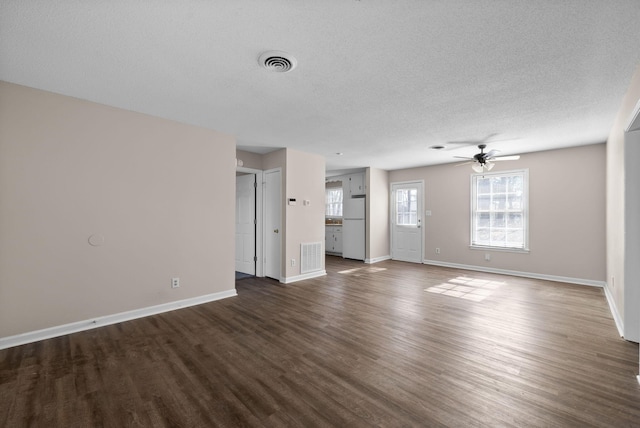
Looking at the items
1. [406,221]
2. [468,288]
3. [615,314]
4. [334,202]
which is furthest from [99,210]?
[406,221]

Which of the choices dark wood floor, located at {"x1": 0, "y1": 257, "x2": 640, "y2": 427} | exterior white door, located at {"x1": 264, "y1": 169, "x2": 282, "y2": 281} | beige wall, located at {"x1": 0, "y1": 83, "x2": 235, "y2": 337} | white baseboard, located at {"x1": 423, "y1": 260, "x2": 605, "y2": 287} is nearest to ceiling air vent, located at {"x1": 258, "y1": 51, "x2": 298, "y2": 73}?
beige wall, located at {"x1": 0, "y1": 83, "x2": 235, "y2": 337}

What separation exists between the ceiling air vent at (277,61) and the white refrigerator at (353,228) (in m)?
5.54

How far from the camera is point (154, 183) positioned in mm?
3570

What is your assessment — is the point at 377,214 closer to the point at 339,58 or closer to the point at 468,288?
the point at 468,288

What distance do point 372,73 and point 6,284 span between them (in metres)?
3.94

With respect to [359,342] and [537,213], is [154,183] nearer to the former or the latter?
[359,342]

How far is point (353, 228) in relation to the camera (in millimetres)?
7836

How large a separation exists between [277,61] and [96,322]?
339 cm

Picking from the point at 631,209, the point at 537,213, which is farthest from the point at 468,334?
the point at 537,213

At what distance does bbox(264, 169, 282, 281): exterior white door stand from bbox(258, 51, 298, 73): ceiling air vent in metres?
3.00

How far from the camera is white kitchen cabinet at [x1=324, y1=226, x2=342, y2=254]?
28.2ft

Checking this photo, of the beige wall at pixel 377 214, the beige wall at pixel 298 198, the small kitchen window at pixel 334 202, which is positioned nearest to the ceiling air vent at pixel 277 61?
the beige wall at pixel 298 198

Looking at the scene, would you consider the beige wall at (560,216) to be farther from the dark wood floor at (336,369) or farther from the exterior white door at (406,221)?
the dark wood floor at (336,369)

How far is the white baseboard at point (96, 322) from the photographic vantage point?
2.68 metres
